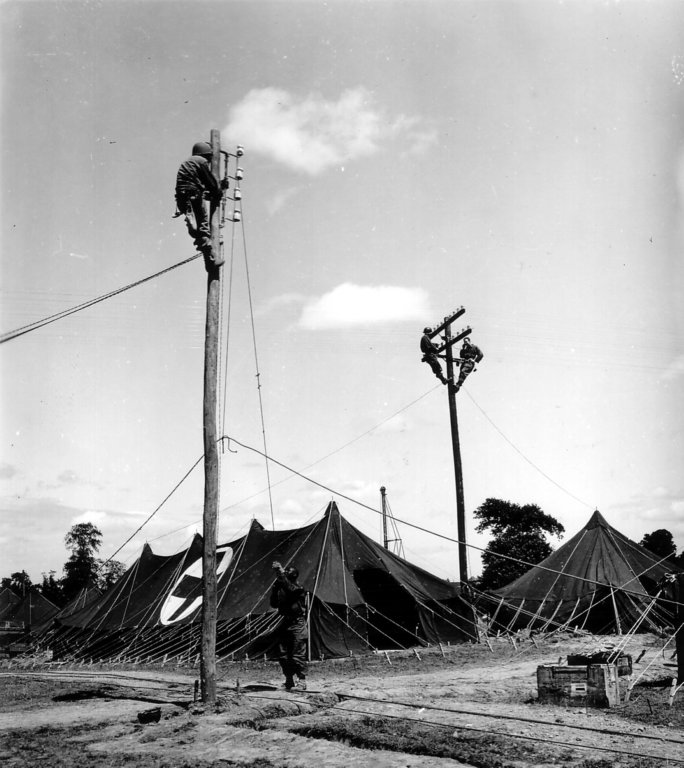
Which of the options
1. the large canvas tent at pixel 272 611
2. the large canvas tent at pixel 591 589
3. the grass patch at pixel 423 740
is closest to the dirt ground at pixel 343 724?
the grass patch at pixel 423 740

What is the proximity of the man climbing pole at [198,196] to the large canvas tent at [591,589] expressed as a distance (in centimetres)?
1247

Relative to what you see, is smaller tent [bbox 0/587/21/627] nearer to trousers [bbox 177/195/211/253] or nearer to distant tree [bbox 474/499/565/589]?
distant tree [bbox 474/499/565/589]

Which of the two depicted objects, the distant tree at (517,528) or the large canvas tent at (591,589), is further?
the distant tree at (517,528)

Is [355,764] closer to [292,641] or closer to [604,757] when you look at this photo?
[604,757]

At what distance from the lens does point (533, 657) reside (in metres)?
13.1

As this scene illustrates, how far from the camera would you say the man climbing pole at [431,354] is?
18.2 m

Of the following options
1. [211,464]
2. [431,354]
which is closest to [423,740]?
[211,464]

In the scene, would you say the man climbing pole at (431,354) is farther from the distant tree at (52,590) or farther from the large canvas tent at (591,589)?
the distant tree at (52,590)

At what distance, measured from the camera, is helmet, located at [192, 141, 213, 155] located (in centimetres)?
920

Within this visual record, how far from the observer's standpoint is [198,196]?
9.02 m

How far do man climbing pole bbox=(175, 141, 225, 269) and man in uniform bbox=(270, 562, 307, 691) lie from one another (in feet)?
15.4

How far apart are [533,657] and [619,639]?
13.7 feet

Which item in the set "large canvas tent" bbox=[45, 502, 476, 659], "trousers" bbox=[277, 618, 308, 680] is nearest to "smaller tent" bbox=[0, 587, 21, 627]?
"large canvas tent" bbox=[45, 502, 476, 659]

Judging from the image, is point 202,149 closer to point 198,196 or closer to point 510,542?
point 198,196
